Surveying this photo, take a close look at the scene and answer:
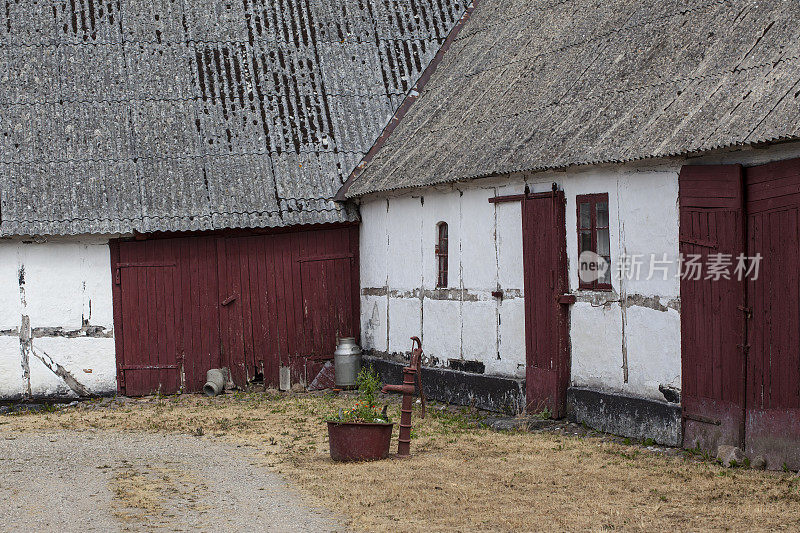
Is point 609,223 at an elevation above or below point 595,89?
below

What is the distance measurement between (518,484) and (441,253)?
6.63m

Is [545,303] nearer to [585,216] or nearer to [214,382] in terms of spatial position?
[585,216]

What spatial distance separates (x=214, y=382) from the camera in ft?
58.9

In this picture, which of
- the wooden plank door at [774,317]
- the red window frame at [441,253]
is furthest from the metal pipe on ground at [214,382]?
the wooden plank door at [774,317]

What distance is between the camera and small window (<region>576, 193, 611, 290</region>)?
1315 centimetres

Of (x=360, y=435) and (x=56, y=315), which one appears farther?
(x=56, y=315)

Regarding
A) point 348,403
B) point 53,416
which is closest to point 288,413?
point 348,403

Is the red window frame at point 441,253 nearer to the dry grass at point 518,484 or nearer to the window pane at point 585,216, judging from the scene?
the dry grass at point 518,484

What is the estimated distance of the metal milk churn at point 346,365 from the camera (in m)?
18.4

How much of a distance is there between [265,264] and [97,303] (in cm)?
263

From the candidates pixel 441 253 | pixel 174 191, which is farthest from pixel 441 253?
pixel 174 191

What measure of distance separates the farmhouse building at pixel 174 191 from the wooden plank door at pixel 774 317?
868 cm

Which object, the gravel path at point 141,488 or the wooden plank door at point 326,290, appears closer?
the gravel path at point 141,488

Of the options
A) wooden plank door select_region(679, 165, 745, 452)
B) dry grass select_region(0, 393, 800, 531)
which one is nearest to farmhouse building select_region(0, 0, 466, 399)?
dry grass select_region(0, 393, 800, 531)
